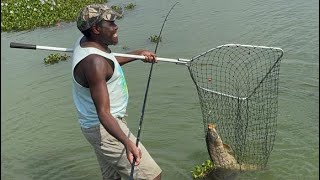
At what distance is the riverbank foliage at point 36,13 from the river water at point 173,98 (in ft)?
7.39

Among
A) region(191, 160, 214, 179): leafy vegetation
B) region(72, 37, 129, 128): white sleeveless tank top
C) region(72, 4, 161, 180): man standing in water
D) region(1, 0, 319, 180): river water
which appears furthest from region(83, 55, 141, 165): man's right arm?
region(1, 0, 319, 180): river water

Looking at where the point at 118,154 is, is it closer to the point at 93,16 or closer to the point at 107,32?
the point at 107,32

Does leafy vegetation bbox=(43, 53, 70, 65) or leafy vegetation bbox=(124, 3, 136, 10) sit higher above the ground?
leafy vegetation bbox=(124, 3, 136, 10)

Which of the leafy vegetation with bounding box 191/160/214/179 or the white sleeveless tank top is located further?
the leafy vegetation with bounding box 191/160/214/179

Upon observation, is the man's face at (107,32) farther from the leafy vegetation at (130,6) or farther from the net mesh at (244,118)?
the leafy vegetation at (130,6)

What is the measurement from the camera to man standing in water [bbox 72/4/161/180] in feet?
12.3

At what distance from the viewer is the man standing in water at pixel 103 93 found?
3762 mm

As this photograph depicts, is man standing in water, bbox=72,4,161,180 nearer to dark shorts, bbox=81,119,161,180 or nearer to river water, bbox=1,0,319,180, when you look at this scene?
dark shorts, bbox=81,119,161,180

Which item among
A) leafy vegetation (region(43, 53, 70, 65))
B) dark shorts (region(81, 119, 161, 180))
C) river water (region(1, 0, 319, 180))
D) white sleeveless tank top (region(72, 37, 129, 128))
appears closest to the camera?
white sleeveless tank top (region(72, 37, 129, 128))

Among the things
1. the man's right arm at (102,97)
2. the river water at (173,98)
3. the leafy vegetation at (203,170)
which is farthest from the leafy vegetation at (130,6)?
the man's right arm at (102,97)

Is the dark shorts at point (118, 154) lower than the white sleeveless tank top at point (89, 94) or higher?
lower

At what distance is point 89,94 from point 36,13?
1376 centimetres

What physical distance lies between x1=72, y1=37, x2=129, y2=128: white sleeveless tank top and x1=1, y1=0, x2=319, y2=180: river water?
2.26 metres

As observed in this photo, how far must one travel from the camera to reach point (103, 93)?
147 inches
